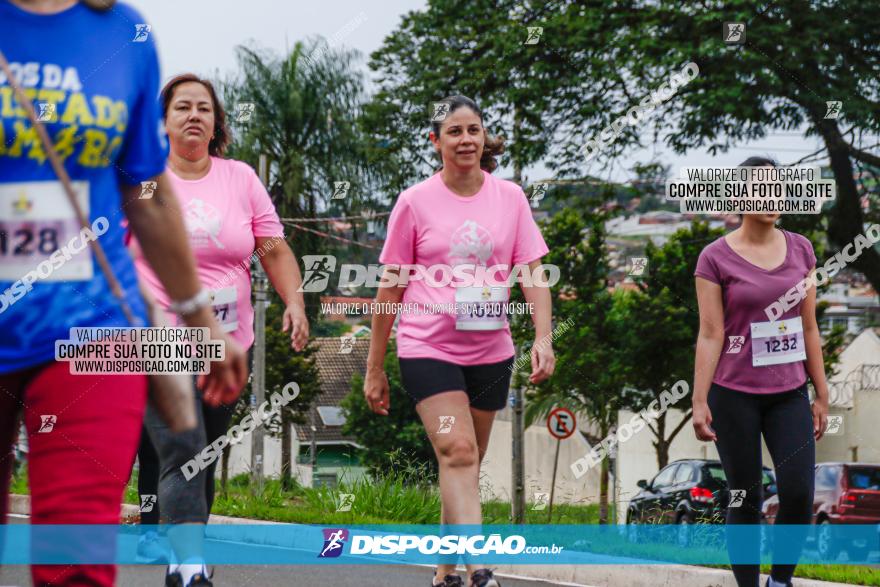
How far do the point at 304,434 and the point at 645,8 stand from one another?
53.1 m

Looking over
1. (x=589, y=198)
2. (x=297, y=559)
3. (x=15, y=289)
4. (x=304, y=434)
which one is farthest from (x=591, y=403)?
(x=304, y=434)

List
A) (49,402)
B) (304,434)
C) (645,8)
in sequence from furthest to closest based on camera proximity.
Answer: (304,434) → (645,8) → (49,402)

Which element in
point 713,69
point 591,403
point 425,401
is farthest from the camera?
point 591,403

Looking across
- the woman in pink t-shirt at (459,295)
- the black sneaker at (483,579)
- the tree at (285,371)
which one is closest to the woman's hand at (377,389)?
the woman in pink t-shirt at (459,295)

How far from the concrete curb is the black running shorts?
1.78 metres

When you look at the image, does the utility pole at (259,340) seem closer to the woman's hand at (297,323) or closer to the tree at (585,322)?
the tree at (585,322)

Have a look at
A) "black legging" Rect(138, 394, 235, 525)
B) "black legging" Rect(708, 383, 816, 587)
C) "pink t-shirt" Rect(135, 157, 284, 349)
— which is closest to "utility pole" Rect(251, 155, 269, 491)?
"black legging" Rect(138, 394, 235, 525)

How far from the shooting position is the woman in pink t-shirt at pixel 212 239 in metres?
4.59

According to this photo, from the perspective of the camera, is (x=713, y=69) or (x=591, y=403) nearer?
(x=713, y=69)

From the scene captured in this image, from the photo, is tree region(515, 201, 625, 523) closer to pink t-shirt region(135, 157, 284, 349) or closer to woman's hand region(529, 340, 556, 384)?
woman's hand region(529, 340, 556, 384)

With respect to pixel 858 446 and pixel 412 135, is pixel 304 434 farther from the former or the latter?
pixel 412 135

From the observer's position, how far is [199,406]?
4.75 m

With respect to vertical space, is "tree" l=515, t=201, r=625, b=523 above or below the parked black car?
above

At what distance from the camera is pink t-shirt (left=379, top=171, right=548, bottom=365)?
5.16 meters
